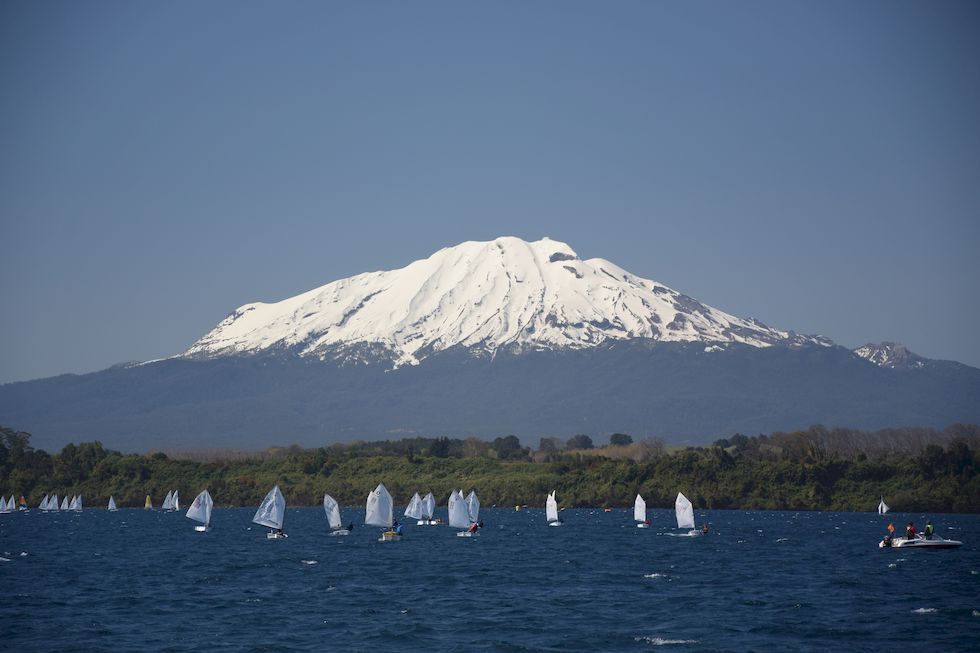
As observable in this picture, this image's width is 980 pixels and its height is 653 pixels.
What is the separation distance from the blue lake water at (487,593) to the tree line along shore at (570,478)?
44.2 meters

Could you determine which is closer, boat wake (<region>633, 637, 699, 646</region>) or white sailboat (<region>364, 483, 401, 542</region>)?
boat wake (<region>633, 637, 699, 646</region>)

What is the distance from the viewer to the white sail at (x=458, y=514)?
117m

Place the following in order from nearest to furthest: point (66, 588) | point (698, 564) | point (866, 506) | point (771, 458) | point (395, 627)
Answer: point (395, 627)
point (66, 588)
point (698, 564)
point (866, 506)
point (771, 458)

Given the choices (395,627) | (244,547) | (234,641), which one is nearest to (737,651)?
(395,627)

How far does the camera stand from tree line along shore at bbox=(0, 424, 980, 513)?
158625 mm

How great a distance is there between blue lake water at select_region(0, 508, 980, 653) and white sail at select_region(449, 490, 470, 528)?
15.8 ft

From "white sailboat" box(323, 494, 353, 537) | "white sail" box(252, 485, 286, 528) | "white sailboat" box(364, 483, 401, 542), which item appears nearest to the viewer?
"white sail" box(252, 485, 286, 528)

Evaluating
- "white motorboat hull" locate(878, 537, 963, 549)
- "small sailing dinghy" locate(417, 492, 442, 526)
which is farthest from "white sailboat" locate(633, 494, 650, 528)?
"white motorboat hull" locate(878, 537, 963, 549)

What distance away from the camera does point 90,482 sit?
188 m

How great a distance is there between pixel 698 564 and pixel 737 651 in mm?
34031

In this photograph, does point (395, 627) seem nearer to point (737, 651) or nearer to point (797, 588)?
point (737, 651)

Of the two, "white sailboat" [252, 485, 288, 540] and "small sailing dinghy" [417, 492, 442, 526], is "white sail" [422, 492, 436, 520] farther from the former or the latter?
"white sailboat" [252, 485, 288, 540]

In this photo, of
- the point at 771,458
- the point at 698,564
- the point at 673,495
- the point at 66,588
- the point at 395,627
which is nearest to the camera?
the point at 395,627

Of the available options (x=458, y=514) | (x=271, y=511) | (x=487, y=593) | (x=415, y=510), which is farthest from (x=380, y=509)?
(x=487, y=593)
